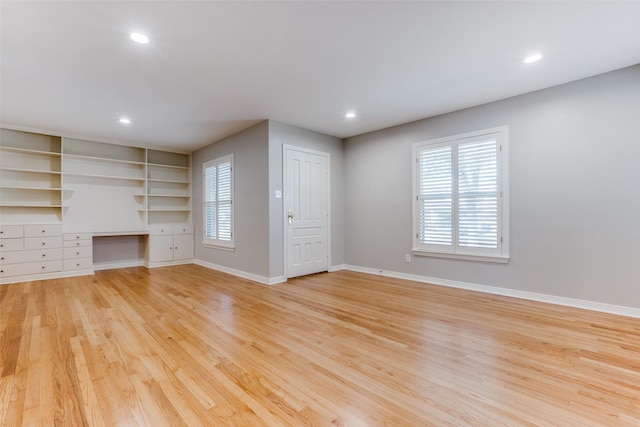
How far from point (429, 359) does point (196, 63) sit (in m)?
3.27

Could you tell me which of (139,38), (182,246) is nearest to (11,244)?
(182,246)

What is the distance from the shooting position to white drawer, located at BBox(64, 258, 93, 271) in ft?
16.9

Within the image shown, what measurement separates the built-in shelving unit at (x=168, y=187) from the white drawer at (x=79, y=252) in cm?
127

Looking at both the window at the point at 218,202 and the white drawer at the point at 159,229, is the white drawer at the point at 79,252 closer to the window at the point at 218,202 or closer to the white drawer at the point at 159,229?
the white drawer at the point at 159,229

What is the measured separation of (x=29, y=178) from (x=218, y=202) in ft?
10.4

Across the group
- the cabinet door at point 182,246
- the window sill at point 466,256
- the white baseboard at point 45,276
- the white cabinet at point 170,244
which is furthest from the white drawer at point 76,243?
the window sill at point 466,256

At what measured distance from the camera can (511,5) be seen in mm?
2090

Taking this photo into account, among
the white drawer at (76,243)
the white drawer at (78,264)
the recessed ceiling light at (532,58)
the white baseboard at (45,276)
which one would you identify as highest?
the recessed ceiling light at (532,58)

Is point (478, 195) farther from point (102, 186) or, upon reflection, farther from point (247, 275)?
point (102, 186)

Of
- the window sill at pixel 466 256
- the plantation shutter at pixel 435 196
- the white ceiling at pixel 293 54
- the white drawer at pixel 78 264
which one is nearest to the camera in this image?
the white ceiling at pixel 293 54

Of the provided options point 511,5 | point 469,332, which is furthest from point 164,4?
point 469,332

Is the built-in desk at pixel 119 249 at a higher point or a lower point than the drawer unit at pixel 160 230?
lower

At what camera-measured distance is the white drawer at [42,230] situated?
4785 millimetres

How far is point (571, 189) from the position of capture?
3.35 meters
